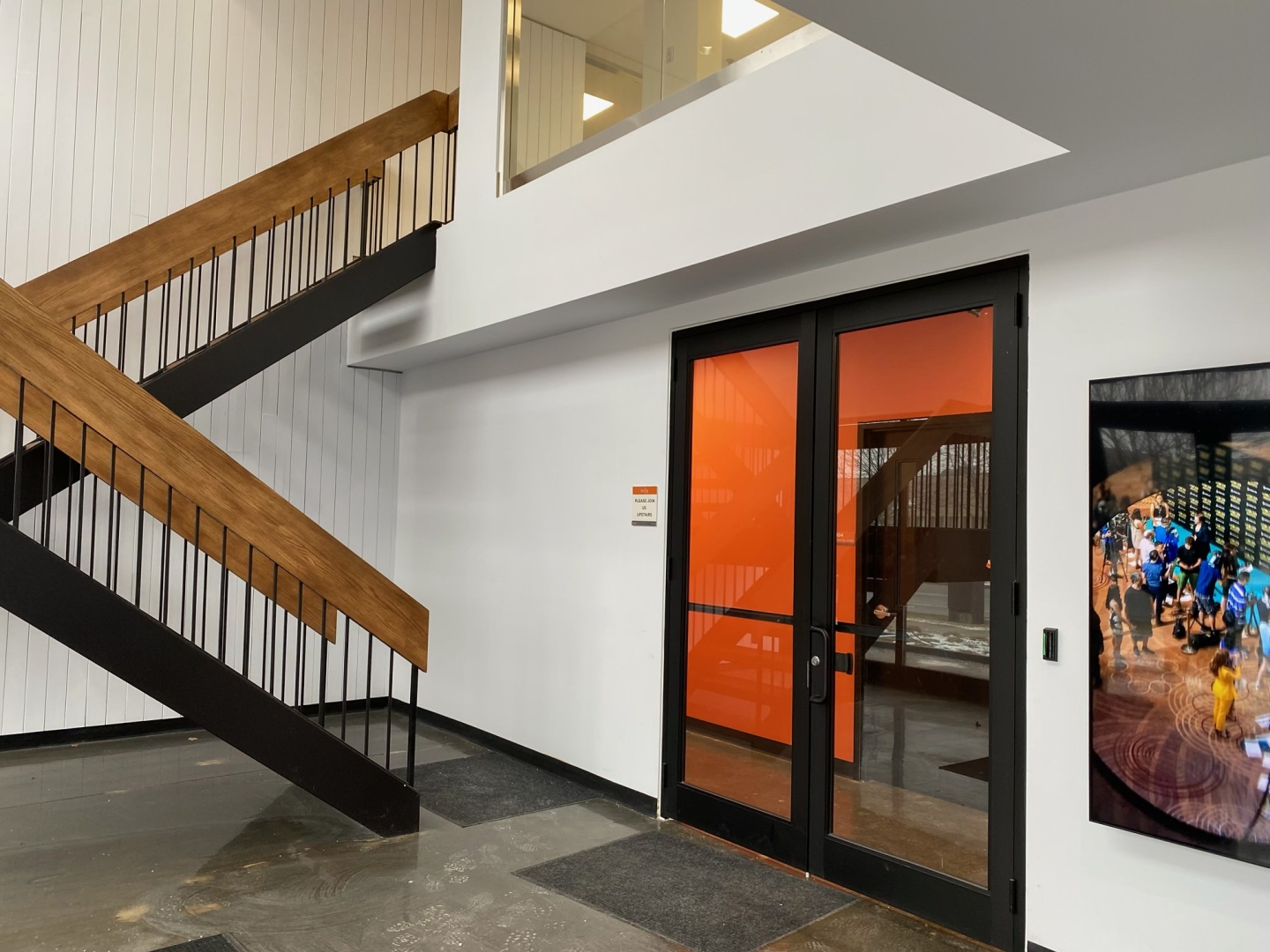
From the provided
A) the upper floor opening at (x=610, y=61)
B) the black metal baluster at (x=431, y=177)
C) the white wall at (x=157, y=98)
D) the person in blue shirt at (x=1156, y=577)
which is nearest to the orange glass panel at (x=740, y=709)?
the person in blue shirt at (x=1156, y=577)

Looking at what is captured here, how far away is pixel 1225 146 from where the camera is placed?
265cm

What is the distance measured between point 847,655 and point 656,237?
2.04 meters

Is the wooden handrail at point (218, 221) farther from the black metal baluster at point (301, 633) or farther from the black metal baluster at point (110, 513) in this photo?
the black metal baluster at point (301, 633)

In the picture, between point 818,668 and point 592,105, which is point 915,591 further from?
point 592,105

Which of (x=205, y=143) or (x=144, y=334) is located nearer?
(x=144, y=334)

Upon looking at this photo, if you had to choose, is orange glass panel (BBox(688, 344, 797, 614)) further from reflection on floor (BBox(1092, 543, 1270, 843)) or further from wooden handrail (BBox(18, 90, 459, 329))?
wooden handrail (BBox(18, 90, 459, 329))

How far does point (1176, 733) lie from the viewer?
9.02ft

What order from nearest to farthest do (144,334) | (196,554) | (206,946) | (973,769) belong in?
(206,946), (973,769), (196,554), (144,334)

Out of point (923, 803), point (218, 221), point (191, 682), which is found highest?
point (218, 221)

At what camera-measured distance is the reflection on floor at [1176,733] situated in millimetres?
2602

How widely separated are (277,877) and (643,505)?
2433 millimetres

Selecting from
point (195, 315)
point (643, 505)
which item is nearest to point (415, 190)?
point (195, 315)

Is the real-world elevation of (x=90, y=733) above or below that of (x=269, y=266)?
below

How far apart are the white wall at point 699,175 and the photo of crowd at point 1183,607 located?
90 cm
